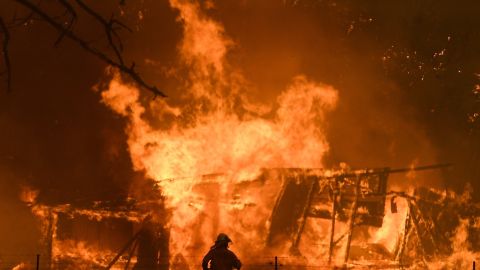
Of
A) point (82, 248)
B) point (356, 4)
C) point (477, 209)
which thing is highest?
point (356, 4)

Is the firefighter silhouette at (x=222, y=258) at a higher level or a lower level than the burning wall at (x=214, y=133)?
lower

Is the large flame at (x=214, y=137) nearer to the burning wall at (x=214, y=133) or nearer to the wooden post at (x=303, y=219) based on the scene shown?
the burning wall at (x=214, y=133)

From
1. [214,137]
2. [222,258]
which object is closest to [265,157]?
[214,137]

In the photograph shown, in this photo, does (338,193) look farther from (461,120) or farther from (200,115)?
(461,120)

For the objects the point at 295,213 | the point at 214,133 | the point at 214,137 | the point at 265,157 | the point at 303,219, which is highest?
the point at 214,133

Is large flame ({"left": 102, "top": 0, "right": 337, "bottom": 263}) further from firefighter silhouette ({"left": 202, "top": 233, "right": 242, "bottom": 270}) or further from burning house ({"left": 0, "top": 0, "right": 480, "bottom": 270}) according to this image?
firefighter silhouette ({"left": 202, "top": 233, "right": 242, "bottom": 270})

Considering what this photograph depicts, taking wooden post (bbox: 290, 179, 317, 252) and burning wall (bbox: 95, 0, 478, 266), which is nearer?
wooden post (bbox: 290, 179, 317, 252)

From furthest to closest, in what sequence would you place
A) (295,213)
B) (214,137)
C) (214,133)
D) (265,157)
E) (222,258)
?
(214,133)
(214,137)
(265,157)
(295,213)
(222,258)

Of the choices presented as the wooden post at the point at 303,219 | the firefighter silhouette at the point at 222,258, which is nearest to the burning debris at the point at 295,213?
the wooden post at the point at 303,219

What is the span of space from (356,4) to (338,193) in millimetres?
11978

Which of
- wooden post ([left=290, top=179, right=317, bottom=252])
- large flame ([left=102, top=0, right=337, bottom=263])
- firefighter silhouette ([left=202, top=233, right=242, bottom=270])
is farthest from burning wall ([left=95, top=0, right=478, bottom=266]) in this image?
firefighter silhouette ([left=202, top=233, right=242, bottom=270])

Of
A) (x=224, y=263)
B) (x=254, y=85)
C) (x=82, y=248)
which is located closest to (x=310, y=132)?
(x=254, y=85)

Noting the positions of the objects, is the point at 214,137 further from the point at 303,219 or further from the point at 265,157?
the point at 303,219

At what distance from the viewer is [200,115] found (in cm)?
2233
